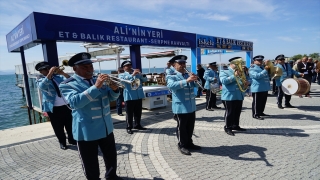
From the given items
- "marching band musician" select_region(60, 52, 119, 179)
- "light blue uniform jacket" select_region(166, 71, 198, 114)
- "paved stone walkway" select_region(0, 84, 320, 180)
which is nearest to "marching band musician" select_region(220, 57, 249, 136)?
"paved stone walkway" select_region(0, 84, 320, 180)

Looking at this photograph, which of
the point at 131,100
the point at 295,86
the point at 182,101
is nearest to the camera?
the point at 182,101

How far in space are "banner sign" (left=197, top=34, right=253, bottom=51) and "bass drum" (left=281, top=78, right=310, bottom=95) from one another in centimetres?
528

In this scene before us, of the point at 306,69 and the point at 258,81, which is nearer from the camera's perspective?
the point at 258,81

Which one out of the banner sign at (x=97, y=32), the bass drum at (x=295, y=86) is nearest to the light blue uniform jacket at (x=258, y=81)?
the bass drum at (x=295, y=86)

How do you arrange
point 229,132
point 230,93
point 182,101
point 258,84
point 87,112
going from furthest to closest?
point 258,84
point 229,132
point 230,93
point 182,101
point 87,112

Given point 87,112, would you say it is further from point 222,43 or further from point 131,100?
point 222,43

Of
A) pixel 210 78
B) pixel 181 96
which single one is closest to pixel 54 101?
pixel 181 96

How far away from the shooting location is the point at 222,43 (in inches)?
515

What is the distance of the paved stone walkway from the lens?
10.5 feet

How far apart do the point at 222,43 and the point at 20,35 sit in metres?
11.2

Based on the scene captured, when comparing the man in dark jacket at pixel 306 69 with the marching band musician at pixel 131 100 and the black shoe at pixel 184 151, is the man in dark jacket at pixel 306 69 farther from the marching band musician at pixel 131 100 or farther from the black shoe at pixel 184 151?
the black shoe at pixel 184 151

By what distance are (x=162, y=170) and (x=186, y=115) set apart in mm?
1140

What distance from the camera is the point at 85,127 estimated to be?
2.55 meters

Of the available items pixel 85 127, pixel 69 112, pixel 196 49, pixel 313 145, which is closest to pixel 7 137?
pixel 69 112
